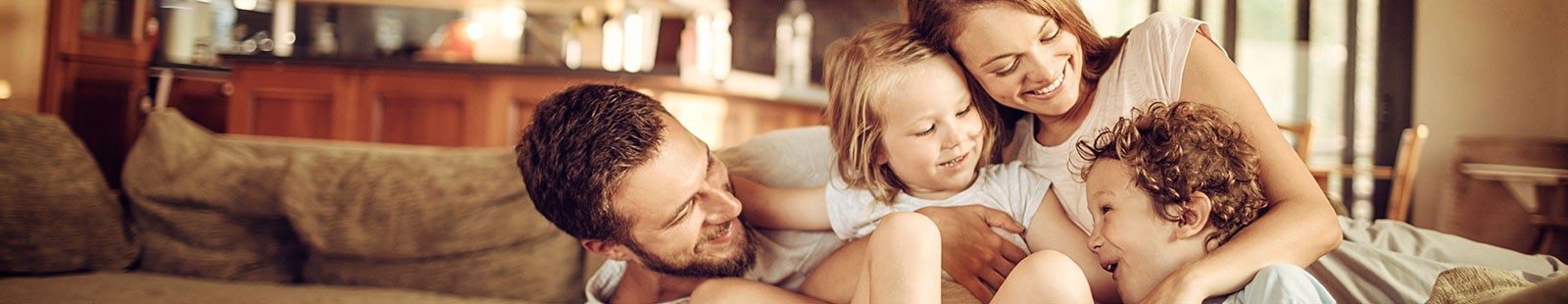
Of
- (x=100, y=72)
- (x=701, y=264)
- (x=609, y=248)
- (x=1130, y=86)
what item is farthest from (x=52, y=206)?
(x=100, y=72)

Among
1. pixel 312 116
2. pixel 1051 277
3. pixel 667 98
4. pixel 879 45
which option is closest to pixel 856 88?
pixel 879 45

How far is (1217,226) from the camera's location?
1.21 metres

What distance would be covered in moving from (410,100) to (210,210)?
1.99 metres

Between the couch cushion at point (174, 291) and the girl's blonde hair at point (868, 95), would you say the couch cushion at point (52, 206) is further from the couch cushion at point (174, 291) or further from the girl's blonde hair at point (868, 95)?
the girl's blonde hair at point (868, 95)

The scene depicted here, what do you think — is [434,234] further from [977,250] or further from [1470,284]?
[1470,284]

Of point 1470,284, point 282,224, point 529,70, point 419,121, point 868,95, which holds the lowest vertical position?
point 282,224

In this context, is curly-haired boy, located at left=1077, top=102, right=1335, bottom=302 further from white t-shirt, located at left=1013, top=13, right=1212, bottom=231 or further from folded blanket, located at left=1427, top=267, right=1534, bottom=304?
folded blanket, located at left=1427, top=267, right=1534, bottom=304

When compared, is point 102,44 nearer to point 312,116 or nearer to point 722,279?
point 312,116

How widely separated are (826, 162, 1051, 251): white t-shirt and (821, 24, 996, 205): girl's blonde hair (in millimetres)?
18

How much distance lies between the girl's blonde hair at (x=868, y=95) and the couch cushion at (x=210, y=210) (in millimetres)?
1268

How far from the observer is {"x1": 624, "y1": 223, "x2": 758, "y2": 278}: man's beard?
4.88 ft

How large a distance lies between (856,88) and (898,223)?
37cm

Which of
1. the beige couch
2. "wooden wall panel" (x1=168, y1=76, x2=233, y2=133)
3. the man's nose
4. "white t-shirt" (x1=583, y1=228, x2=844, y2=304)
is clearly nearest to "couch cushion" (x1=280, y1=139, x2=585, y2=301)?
the beige couch

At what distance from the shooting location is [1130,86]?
1.38m
